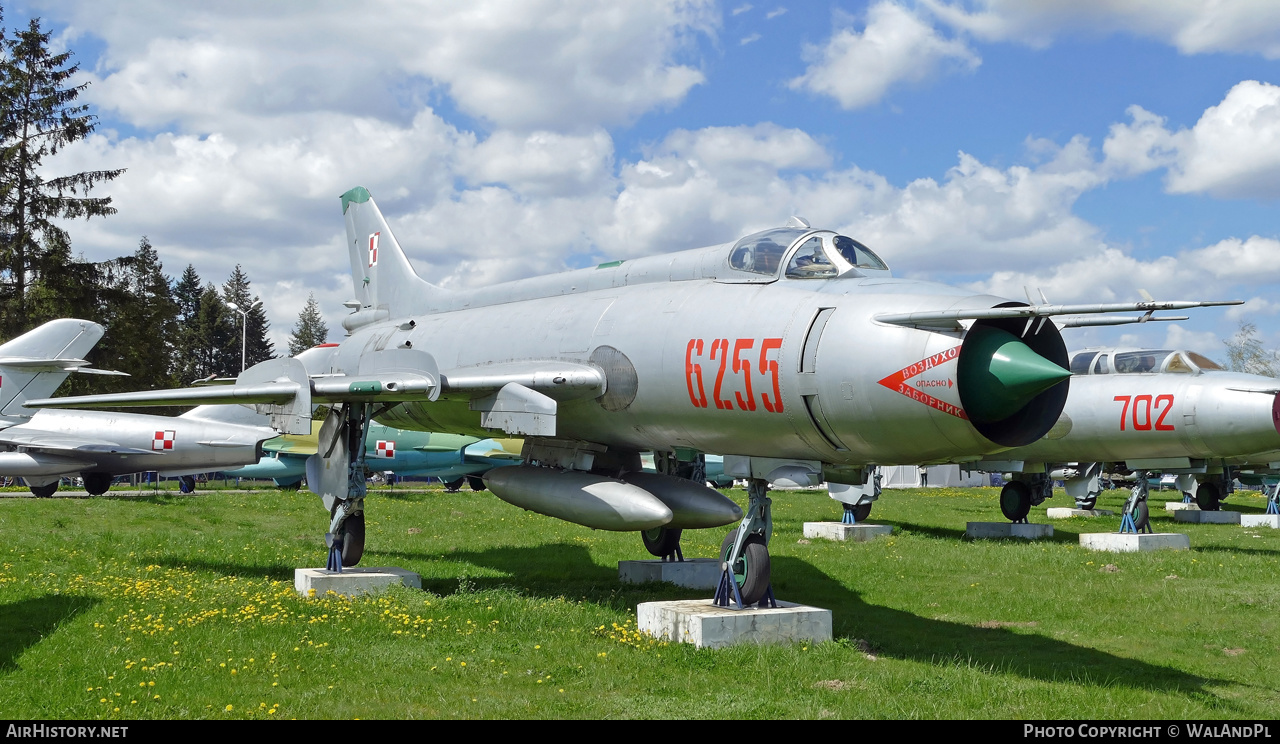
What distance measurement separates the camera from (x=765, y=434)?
8.16m

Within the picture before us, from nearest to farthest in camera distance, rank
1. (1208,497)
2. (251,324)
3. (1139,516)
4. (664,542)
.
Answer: (664,542) → (1139,516) → (1208,497) → (251,324)

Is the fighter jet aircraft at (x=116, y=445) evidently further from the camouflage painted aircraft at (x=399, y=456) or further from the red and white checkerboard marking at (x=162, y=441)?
the camouflage painted aircraft at (x=399, y=456)

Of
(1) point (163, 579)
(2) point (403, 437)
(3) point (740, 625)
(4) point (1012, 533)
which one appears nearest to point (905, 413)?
(3) point (740, 625)

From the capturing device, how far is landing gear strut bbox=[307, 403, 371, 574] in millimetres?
11680

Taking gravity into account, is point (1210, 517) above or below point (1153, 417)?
below

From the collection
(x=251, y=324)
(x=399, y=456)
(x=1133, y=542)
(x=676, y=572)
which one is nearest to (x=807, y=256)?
(x=676, y=572)

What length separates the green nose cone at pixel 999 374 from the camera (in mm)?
6824

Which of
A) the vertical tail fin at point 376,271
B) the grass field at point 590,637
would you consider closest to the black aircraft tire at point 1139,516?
the grass field at point 590,637

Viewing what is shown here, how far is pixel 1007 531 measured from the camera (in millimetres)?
19781

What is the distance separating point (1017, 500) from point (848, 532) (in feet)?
15.1

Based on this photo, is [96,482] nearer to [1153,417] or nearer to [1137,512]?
[1137,512]

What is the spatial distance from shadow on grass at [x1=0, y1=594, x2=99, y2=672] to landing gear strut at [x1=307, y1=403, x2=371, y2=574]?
2.64m

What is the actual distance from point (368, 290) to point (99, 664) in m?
9.84

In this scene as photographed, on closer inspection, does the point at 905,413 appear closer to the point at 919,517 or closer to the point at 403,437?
the point at 919,517
